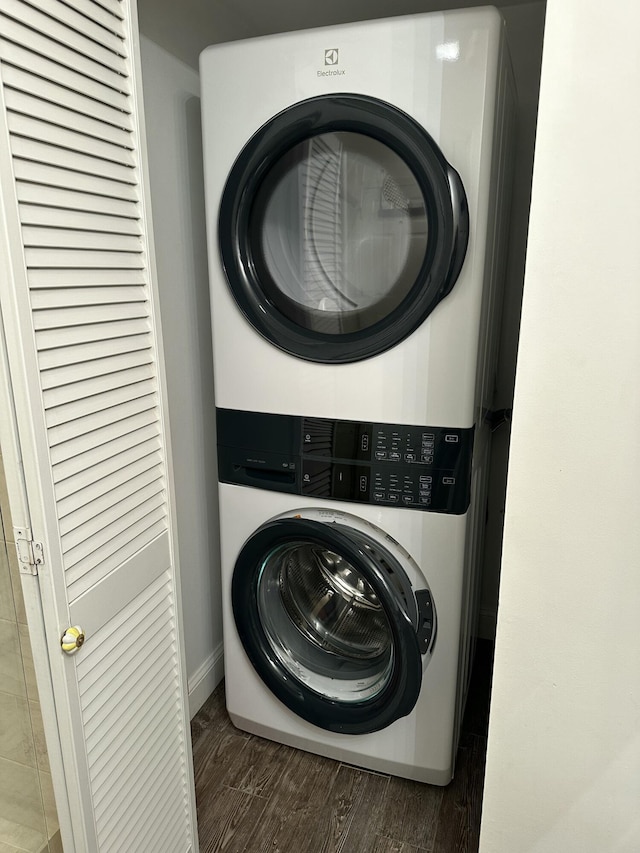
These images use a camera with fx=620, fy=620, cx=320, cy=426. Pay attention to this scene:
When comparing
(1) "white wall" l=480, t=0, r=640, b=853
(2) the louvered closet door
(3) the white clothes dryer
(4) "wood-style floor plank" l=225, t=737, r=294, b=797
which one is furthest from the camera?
(4) "wood-style floor plank" l=225, t=737, r=294, b=797

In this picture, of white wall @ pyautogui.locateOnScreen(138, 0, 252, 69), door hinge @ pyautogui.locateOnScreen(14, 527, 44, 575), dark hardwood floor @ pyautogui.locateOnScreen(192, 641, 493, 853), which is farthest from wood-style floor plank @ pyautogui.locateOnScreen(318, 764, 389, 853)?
white wall @ pyautogui.locateOnScreen(138, 0, 252, 69)

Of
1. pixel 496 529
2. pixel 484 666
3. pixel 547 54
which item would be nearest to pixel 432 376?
pixel 547 54

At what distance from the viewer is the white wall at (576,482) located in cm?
74

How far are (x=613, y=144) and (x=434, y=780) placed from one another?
1604 millimetres

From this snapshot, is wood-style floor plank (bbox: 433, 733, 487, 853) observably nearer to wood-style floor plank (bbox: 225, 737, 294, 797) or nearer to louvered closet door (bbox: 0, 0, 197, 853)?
wood-style floor plank (bbox: 225, 737, 294, 797)

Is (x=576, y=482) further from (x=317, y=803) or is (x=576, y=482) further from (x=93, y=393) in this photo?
(x=317, y=803)

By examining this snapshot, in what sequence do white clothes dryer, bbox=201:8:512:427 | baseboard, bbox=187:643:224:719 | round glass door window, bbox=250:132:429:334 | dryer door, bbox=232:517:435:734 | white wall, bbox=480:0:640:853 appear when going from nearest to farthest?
white wall, bbox=480:0:640:853
white clothes dryer, bbox=201:8:512:427
round glass door window, bbox=250:132:429:334
dryer door, bbox=232:517:435:734
baseboard, bbox=187:643:224:719

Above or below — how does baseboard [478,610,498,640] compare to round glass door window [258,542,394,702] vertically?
below

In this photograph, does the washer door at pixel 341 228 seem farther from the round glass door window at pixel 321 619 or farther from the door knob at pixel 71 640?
the door knob at pixel 71 640

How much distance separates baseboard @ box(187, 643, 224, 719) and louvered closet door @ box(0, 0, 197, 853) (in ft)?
2.02

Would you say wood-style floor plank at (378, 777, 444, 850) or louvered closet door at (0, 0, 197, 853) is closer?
louvered closet door at (0, 0, 197, 853)

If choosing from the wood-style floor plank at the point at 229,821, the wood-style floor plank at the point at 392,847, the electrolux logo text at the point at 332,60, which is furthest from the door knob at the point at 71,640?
the electrolux logo text at the point at 332,60

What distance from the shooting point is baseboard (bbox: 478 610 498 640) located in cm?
234

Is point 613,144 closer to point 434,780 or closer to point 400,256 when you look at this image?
point 400,256
